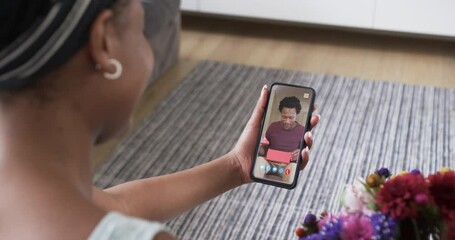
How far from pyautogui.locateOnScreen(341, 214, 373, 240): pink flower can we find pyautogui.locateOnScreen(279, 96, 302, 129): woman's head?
1.30 ft

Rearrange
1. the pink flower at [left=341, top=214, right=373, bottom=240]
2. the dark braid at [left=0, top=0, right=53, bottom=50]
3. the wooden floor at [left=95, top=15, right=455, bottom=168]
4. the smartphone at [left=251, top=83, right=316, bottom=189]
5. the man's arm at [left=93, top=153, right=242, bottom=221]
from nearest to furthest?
the dark braid at [left=0, top=0, right=53, bottom=50] → the pink flower at [left=341, top=214, right=373, bottom=240] → the man's arm at [left=93, top=153, right=242, bottom=221] → the smartphone at [left=251, top=83, right=316, bottom=189] → the wooden floor at [left=95, top=15, right=455, bottom=168]

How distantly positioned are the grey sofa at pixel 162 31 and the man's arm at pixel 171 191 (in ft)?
4.25

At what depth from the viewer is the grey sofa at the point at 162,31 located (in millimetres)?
2348

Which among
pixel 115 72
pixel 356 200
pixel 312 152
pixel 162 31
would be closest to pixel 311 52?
pixel 162 31

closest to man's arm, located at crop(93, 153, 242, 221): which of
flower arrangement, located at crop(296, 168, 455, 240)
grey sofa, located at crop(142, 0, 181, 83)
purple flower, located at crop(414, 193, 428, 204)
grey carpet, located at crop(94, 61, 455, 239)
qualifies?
flower arrangement, located at crop(296, 168, 455, 240)

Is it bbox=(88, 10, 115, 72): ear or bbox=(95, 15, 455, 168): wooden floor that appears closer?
bbox=(88, 10, 115, 72): ear

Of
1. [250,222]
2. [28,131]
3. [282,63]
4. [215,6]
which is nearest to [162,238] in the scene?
[28,131]

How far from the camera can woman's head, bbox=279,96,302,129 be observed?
1160 millimetres

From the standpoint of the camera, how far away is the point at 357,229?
2.51ft

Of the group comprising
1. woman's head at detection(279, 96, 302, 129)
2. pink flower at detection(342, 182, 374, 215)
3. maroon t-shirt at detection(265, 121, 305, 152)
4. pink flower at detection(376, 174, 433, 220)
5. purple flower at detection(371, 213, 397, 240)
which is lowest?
maroon t-shirt at detection(265, 121, 305, 152)

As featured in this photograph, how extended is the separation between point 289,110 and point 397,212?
1.40 ft

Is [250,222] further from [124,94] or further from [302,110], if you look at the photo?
[124,94]

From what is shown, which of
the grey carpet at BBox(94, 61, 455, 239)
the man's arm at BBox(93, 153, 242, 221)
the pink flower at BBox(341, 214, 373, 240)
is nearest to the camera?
the pink flower at BBox(341, 214, 373, 240)

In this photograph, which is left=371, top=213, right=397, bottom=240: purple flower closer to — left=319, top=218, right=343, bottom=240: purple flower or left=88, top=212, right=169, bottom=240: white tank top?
left=319, top=218, right=343, bottom=240: purple flower
